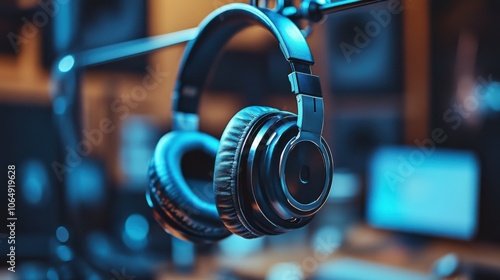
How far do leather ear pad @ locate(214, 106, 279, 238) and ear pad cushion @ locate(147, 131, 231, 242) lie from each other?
107 mm

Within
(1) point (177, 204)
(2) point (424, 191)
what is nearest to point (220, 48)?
(1) point (177, 204)

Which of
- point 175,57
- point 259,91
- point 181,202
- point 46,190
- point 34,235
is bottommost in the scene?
point 34,235

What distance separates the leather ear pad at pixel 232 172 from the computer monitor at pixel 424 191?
1.49 m

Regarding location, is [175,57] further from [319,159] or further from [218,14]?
[319,159]

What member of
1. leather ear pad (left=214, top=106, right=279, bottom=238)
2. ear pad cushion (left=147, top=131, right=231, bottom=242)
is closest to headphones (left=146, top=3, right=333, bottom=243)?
leather ear pad (left=214, top=106, right=279, bottom=238)

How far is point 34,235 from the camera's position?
1.43m

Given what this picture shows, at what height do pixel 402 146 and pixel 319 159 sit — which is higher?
pixel 319 159

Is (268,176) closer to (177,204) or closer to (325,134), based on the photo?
(177,204)

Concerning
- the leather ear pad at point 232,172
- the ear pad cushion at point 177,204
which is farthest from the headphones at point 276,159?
the ear pad cushion at point 177,204

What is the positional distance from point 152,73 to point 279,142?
4.64 ft

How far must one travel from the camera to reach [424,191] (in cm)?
189

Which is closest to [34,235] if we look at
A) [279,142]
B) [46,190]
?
[46,190]

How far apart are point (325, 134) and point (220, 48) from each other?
167cm

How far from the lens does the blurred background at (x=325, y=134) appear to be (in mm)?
1435
